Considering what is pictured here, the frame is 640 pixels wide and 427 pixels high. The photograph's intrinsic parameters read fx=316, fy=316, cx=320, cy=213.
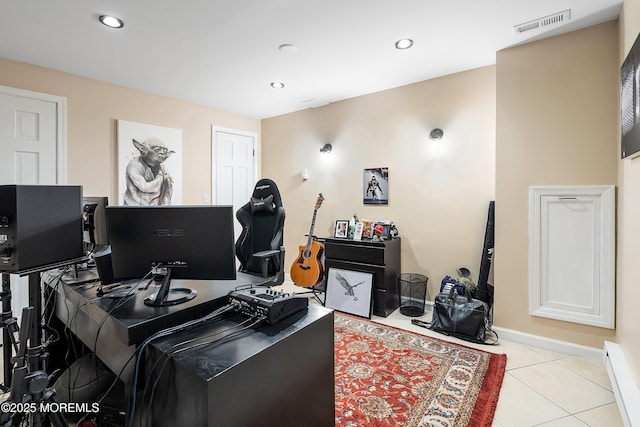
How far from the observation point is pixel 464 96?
127 inches

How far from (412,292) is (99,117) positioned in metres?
3.97

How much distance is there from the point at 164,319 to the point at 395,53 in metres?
2.75

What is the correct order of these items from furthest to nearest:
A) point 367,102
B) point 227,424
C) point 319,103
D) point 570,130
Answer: point 319,103
point 367,102
point 570,130
point 227,424

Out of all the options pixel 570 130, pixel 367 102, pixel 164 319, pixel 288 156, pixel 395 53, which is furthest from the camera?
pixel 288 156

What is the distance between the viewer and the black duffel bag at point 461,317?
2703 mm

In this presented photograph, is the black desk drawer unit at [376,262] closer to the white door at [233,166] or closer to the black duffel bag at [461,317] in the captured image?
the black duffel bag at [461,317]

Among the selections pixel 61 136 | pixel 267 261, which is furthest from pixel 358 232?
pixel 61 136

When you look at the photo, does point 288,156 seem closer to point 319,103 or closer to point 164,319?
point 319,103

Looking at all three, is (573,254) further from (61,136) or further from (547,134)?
(61,136)

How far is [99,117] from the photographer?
3.47m

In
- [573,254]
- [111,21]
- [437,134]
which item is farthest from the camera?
[437,134]

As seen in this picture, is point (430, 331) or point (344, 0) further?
point (430, 331)

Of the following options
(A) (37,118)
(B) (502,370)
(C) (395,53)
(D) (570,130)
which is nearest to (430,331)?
(B) (502,370)

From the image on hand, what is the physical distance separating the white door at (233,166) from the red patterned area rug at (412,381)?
8.71ft
